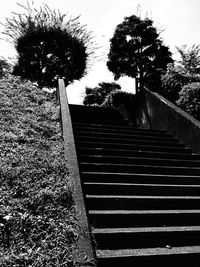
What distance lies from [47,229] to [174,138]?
17.0 ft

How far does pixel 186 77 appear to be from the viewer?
1076cm

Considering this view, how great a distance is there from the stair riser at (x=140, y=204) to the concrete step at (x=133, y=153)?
1.69 meters

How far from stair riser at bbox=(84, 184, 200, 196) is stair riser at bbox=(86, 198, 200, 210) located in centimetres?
30

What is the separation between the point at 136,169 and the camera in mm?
→ 5207

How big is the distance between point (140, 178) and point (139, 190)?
16.6 inches

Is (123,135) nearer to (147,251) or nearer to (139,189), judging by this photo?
(139,189)

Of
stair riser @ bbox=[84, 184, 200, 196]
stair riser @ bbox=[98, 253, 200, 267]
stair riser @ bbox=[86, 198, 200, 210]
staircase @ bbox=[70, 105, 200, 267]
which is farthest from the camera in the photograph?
stair riser @ bbox=[84, 184, 200, 196]

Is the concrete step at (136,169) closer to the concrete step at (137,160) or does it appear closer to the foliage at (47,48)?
the concrete step at (137,160)

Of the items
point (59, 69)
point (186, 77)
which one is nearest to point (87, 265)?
point (186, 77)

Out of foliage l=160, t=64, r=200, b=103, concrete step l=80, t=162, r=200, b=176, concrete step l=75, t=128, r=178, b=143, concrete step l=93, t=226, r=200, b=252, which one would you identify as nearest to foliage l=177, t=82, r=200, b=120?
concrete step l=75, t=128, r=178, b=143

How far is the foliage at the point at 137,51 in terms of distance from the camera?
79.9ft

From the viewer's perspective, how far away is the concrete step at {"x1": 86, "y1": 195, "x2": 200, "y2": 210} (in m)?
3.95

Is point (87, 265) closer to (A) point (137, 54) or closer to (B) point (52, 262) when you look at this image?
(B) point (52, 262)

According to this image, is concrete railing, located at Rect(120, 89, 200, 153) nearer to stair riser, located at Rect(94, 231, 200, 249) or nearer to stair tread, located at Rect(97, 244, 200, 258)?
stair riser, located at Rect(94, 231, 200, 249)
